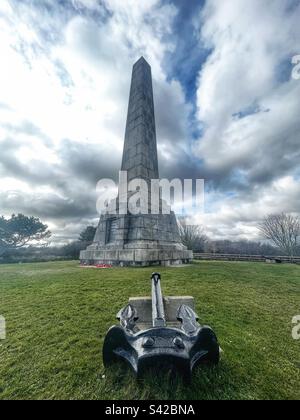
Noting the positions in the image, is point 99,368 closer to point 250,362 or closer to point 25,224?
point 250,362

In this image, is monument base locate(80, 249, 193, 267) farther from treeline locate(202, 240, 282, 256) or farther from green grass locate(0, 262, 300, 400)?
treeline locate(202, 240, 282, 256)

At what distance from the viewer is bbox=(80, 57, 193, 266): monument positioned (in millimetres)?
10547

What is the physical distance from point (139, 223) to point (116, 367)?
9.17 meters

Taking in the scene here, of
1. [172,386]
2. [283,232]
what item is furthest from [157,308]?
[283,232]

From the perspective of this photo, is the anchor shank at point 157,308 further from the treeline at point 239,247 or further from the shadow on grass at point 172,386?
the treeline at point 239,247

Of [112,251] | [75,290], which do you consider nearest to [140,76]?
[112,251]

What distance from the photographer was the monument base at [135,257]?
9766 millimetres

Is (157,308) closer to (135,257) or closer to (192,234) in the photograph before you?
(135,257)

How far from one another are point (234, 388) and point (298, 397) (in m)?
0.57

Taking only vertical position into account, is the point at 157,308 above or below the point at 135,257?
above

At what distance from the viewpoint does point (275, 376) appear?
6.22 feet

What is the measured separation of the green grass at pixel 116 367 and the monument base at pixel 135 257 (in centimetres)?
480

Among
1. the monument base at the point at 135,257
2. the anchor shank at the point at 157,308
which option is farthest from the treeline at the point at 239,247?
the anchor shank at the point at 157,308

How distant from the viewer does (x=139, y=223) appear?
11.1m
